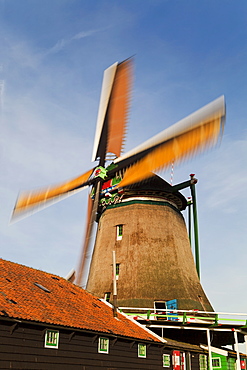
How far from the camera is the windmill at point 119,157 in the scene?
2308cm

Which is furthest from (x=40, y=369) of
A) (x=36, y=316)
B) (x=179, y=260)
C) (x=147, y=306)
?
(x=179, y=260)

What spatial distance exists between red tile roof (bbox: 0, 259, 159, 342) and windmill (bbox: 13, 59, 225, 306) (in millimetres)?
6295

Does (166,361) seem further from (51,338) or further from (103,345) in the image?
(51,338)

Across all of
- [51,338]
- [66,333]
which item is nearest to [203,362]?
[66,333]

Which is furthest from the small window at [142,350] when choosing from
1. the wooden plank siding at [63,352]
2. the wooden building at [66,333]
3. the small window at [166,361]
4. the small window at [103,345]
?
the small window at [103,345]

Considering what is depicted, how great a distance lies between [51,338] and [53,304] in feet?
7.58

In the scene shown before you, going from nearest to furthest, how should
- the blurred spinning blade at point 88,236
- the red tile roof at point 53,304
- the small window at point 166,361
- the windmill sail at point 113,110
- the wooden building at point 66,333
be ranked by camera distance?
the wooden building at point 66,333
the red tile roof at point 53,304
the small window at point 166,361
the blurred spinning blade at point 88,236
the windmill sail at point 113,110

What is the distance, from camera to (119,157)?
2864 cm

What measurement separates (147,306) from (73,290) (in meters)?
5.59

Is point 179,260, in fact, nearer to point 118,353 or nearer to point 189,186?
point 189,186

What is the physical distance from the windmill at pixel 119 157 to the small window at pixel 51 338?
475 inches

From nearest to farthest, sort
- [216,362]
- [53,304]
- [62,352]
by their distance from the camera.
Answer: [62,352] → [53,304] → [216,362]

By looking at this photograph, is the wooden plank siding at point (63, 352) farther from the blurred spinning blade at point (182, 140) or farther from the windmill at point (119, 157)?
the blurred spinning blade at point (182, 140)

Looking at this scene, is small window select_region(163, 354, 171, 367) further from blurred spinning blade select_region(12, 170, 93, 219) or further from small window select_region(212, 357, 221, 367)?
blurred spinning blade select_region(12, 170, 93, 219)
